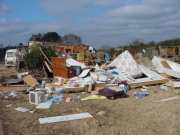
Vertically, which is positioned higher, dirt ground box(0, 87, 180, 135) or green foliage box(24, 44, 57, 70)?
green foliage box(24, 44, 57, 70)

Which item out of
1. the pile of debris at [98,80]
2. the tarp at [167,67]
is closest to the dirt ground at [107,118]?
the pile of debris at [98,80]

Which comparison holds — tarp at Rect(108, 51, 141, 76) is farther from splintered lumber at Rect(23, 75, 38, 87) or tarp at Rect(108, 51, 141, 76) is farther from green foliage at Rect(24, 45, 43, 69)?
green foliage at Rect(24, 45, 43, 69)

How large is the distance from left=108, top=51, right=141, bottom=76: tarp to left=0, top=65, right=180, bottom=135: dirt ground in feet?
16.3

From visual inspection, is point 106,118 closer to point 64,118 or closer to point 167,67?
point 64,118

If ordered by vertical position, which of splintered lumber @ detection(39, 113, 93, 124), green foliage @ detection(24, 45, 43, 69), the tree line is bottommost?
splintered lumber @ detection(39, 113, 93, 124)

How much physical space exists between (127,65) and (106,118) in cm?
942

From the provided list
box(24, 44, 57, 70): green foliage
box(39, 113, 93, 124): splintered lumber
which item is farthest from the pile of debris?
box(39, 113, 93, 124): splintered lumber

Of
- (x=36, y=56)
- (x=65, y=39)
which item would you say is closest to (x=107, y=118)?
(x=36, y=56)

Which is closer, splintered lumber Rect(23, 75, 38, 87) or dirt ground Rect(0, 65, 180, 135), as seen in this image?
dirt ground Rect(0, 65, 180, 135)

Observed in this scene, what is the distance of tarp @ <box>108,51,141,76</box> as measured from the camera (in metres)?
18.4

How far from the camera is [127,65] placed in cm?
1900

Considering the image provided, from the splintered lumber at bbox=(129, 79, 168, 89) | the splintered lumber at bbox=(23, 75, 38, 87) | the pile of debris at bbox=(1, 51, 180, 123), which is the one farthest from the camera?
the splintered lumber at bbox=(23, 75, 38, 87)

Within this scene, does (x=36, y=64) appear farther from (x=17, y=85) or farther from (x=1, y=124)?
(x=1, y=124)

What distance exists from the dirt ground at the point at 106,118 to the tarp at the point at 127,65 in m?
4.98
